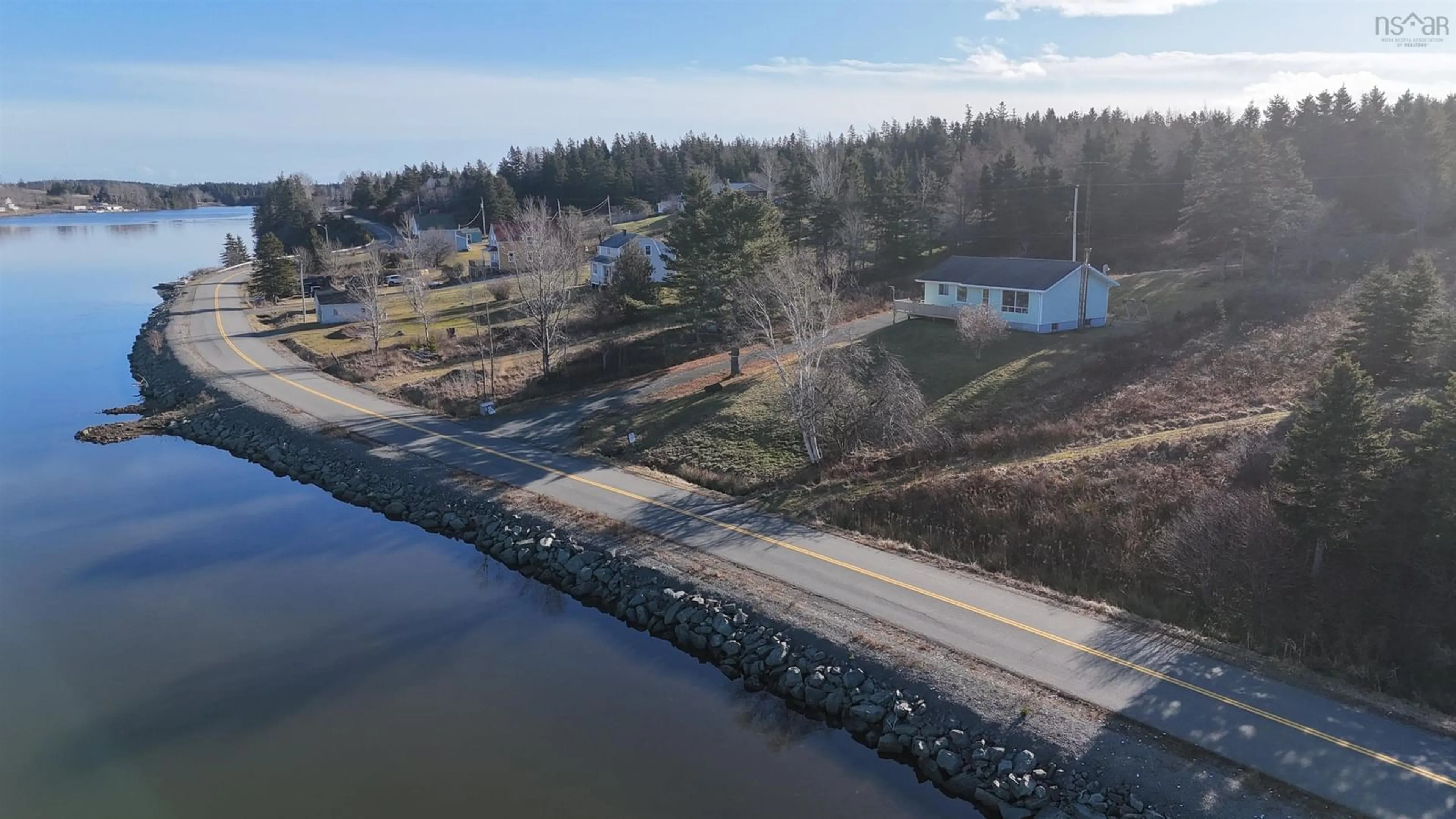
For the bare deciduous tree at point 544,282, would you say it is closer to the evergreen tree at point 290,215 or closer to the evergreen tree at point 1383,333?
the evergreen tree at point 1383,333

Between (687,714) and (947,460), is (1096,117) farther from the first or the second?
(687,714)

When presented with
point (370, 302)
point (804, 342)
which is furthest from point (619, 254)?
point (804, 342)

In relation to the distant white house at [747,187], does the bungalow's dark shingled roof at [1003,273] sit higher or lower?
lower

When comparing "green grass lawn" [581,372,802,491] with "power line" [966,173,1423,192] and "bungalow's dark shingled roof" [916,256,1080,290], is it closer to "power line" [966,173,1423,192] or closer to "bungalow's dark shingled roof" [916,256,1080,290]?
"bungalow's dark shingled roof" [916,256,1080,290]

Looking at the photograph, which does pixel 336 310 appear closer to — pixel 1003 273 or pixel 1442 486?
pixel 1003 273

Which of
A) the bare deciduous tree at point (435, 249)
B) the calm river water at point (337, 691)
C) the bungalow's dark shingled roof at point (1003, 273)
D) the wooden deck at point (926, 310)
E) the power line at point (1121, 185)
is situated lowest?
the calm river water at point (337, 691)

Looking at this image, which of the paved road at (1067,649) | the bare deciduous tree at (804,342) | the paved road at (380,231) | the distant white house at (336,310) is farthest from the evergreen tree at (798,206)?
the paved road at (380,231)
